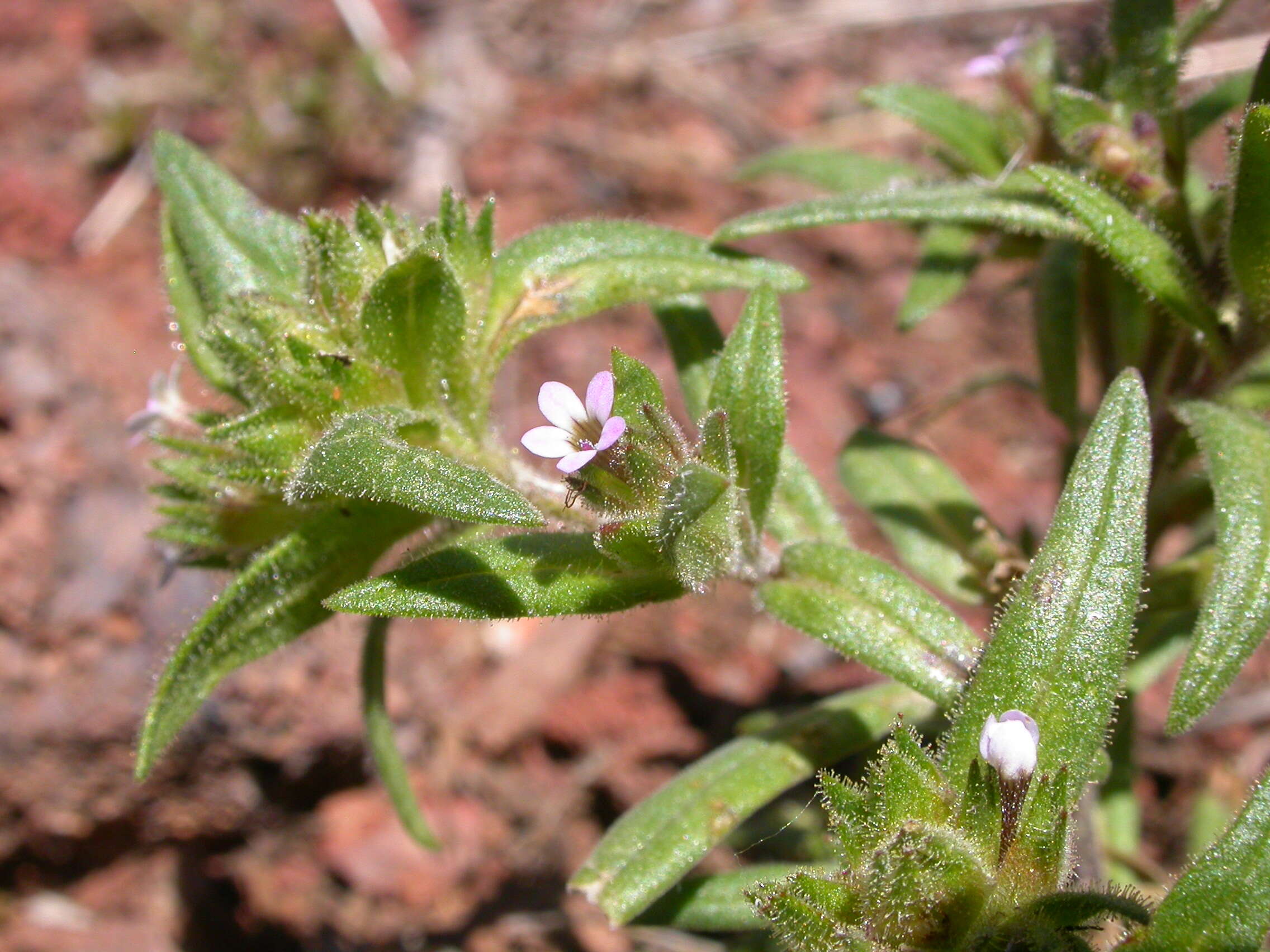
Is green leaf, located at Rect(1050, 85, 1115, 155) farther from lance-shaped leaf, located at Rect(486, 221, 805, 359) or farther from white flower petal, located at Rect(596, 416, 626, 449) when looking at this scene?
white flower petal, located at Rect(596, 416, 626, 449)

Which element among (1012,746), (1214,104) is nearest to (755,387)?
(1012,746)

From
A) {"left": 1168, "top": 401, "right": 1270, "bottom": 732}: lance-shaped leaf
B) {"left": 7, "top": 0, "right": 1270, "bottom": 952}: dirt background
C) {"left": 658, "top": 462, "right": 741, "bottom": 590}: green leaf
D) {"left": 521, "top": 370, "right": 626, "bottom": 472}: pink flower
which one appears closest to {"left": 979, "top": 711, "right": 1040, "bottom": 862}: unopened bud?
{"left": 1168, "top": 401, "right": 1270, "bottom": 732}: lance-shaped leaf

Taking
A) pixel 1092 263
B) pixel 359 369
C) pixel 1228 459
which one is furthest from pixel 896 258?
pixel 359 369

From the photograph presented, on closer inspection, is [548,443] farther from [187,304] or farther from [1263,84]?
[1263,84]

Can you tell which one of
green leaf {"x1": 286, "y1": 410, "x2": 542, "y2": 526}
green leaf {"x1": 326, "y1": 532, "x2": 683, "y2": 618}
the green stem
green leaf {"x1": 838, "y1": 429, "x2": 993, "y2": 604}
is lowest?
the green stem

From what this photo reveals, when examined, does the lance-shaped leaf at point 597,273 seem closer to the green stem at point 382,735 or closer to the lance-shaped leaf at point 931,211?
the lance-shaped leaf at point 931,211

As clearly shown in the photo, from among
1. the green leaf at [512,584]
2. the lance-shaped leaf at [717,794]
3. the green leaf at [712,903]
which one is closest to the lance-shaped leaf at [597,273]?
the green leaf at [512,584]
